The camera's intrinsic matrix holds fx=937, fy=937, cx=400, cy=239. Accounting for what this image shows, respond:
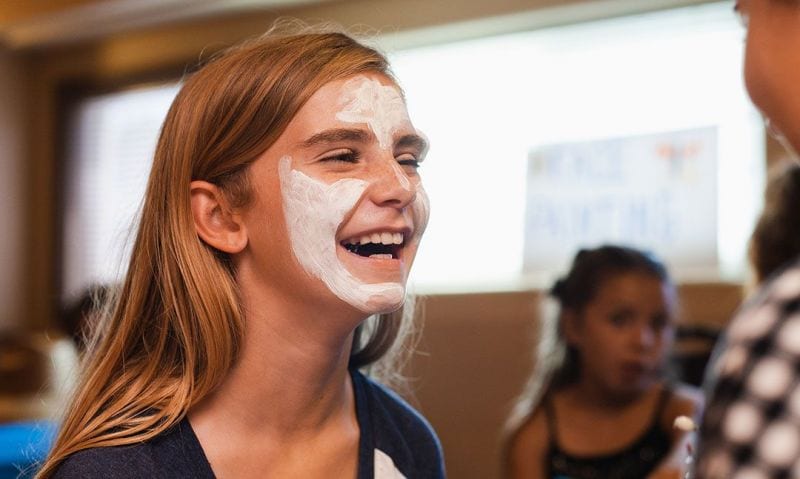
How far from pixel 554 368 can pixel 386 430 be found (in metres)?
0.96

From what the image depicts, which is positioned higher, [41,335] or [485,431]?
[41,335]

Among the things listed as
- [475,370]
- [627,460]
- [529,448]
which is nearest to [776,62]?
[627,460]

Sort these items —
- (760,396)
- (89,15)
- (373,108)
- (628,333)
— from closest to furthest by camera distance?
(760,396), (373,108), (628,333), (89,15)

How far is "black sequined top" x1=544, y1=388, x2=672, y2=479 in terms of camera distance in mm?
1669

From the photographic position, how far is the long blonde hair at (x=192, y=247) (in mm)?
924

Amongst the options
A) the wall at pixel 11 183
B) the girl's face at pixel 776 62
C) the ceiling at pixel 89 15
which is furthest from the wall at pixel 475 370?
the girl's face at pixel 776 62

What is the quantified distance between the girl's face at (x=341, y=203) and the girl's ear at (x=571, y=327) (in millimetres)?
994

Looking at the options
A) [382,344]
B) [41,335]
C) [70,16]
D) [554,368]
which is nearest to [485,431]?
[554,368]

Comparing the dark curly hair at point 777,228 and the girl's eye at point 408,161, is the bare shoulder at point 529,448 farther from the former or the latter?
the girl's eye at point 408,161

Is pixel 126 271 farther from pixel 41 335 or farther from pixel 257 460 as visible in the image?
pixel 41 335

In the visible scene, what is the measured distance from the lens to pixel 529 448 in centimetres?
183

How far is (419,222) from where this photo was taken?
96cm

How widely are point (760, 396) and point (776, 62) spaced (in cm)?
21

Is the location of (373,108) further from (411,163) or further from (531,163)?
(531,163)
